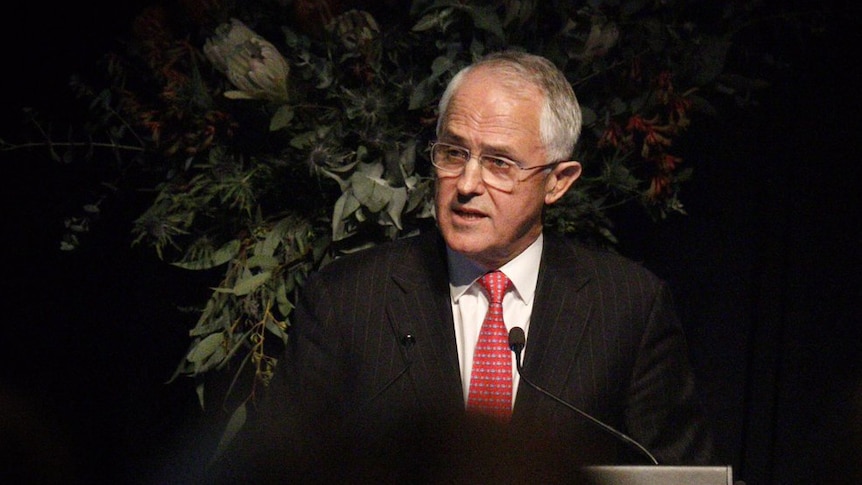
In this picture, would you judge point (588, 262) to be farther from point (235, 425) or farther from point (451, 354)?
point (235, 425)

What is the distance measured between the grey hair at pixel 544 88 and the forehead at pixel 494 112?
1cm

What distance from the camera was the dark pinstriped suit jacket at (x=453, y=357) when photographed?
1.61 metres

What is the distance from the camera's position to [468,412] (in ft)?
5.02

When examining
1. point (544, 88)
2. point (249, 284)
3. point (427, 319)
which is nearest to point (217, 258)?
point (249, 284)

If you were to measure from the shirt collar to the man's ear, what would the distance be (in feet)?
0.30

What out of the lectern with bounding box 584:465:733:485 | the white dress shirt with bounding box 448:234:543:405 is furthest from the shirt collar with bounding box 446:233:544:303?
the lectern with bounding box 584:465:733:485

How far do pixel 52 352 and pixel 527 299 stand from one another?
104cm

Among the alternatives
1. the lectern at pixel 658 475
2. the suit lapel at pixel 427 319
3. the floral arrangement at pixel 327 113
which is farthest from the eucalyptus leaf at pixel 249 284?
the lectern at pixel 658 475

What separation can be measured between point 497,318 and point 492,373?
0.29ft

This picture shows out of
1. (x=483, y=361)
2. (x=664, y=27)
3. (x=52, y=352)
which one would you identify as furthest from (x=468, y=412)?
(x=52, y=352)

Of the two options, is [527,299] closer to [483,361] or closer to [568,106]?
[483,361]

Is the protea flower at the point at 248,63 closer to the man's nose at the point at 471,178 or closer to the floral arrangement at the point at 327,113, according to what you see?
the floral arrangement at the point at 327,113

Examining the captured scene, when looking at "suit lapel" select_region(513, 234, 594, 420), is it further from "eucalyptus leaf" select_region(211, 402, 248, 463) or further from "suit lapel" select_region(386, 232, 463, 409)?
"eucalyptus leaf" select_region(211, 402, 248, 463)

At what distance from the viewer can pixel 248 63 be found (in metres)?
1.66
